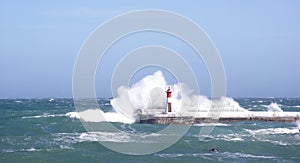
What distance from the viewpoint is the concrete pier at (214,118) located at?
176ft

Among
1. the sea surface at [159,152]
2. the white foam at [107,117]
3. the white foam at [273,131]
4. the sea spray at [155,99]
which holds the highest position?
the sea spray at [155,99]

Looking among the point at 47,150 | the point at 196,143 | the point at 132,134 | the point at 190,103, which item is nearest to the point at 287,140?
the point at 196,143

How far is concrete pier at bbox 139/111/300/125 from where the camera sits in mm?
53625

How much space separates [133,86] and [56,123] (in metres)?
10.2

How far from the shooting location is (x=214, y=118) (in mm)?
58406

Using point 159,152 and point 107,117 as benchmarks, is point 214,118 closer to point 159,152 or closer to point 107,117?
point 107,117

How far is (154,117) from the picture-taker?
53.8 metres

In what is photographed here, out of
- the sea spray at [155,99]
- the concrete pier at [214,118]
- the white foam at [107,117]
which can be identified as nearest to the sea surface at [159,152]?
the concrete pier at [214,118]

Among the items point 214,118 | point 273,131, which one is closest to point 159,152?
point 273,131

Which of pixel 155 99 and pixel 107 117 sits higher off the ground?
pixel 155 99

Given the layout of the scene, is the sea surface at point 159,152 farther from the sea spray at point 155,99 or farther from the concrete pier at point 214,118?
the sea spray at point 155,99

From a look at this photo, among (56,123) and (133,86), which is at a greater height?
(133,86)

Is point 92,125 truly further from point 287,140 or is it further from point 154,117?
point 287,140

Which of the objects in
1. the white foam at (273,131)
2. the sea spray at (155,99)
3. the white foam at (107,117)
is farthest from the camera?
the sea spray at (155,99)
